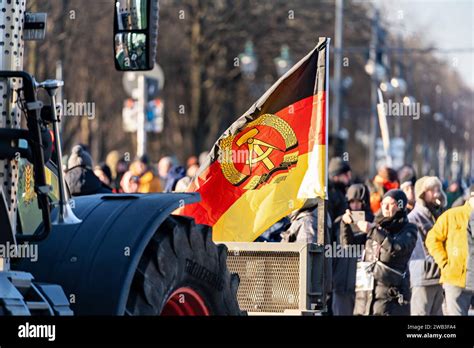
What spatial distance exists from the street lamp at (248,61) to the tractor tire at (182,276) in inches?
1252

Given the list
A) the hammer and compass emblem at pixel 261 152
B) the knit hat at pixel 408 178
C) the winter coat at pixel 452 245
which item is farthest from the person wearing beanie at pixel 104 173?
the hammer and compass emblem at pixel 261 152

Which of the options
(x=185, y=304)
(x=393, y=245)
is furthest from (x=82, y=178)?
(x=185, y=304)

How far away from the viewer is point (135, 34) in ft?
24.0

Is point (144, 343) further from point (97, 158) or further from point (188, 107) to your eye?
point (97, 158)

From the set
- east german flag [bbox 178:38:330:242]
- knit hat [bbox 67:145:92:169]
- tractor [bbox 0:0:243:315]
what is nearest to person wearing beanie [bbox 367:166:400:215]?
knit hat [bbox 67:145:92:169]

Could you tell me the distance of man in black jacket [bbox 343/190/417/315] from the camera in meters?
13.2

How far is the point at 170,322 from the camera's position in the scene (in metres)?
7.11

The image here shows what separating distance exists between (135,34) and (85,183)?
5.50 meters

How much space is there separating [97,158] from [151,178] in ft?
124

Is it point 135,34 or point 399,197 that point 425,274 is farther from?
point 135,34

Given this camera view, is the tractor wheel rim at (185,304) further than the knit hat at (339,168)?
No

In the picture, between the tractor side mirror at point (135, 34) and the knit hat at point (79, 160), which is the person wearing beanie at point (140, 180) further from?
the tractor side mirror at point (135, 34)

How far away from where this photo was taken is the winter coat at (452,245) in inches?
523

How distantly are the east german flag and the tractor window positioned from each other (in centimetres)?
385
